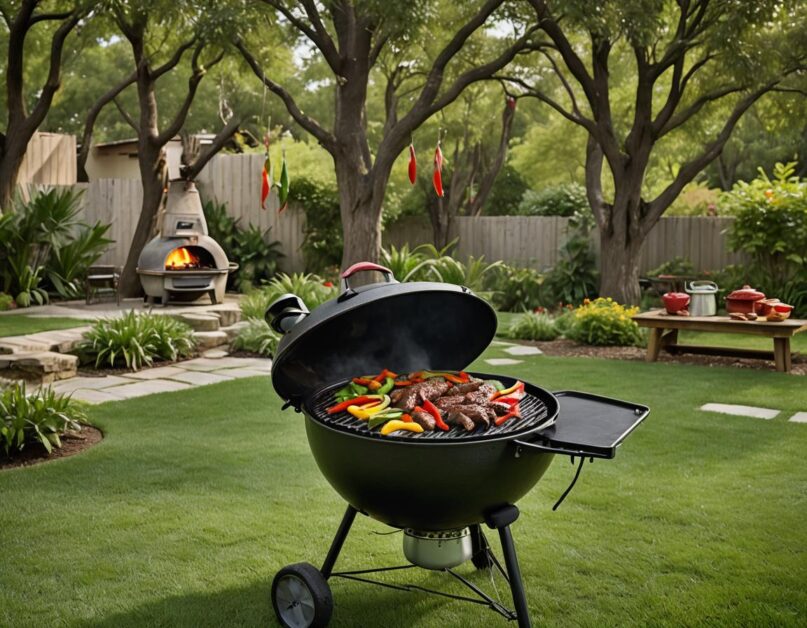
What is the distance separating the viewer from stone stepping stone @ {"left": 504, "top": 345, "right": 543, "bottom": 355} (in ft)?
28.6

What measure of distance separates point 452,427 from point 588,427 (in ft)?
1.47

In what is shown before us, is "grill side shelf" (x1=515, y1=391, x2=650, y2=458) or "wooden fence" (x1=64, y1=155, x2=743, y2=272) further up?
"wooden fence" (x1=64, y1=155, x2=743, y2=272)

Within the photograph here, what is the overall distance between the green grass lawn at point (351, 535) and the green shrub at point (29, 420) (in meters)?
0.24

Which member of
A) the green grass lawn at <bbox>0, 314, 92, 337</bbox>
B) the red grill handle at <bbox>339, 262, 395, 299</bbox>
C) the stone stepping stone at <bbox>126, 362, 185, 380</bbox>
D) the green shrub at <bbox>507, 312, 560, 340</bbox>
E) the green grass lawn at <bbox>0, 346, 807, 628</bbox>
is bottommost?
the green grass lawn at <bbox>0, 346, 807, 628</bbox>

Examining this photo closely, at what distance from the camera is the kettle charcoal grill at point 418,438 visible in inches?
97.5

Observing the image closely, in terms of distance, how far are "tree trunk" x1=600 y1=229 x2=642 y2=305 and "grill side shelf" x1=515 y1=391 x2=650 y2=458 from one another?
9.06m

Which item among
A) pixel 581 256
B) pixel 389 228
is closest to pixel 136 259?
pixel 389 228

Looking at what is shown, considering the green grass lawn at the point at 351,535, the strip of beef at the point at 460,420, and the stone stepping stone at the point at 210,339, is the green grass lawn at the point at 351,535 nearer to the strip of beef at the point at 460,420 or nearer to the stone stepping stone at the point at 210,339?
the strip of beef at the point at 460,420

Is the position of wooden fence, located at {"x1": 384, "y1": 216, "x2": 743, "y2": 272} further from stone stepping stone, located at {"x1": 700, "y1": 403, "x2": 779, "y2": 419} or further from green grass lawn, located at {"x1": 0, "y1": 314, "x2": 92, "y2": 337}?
green grass lawn, located at {"x1": 0, "y1": 314, "x2": 92, "y2": 337}

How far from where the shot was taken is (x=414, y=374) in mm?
3090

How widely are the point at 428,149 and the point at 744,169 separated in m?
13.4

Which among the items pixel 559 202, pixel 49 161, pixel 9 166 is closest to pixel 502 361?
pixel 559 202

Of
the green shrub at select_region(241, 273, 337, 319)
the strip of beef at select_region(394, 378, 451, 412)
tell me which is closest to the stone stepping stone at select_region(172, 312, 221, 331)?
the green shrub at select_region(241, 273, 337, 319)

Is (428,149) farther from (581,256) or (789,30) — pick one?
(789,30)
